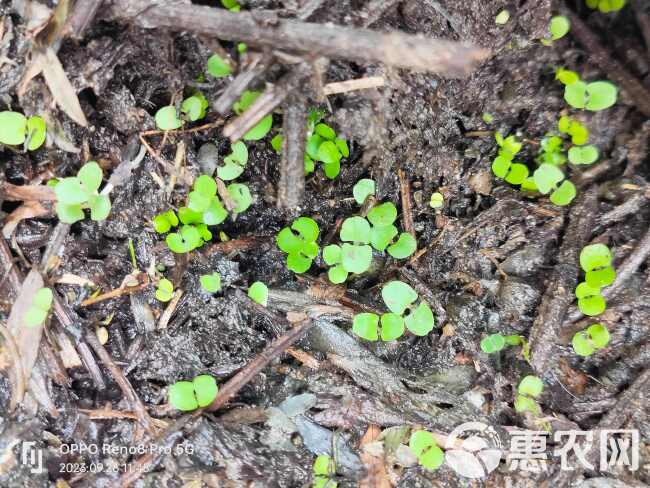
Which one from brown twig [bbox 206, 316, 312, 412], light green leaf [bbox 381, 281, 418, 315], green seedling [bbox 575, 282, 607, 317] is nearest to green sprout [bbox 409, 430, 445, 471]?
light green leaf [bbox 381, 281, 418, 315]

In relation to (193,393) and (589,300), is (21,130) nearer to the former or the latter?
(193,393)

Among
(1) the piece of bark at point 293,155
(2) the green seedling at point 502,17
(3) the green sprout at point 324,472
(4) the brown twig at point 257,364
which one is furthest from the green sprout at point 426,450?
(2) the green seedling at point 502,17

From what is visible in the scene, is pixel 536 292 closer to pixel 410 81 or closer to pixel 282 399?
pixel 410 81

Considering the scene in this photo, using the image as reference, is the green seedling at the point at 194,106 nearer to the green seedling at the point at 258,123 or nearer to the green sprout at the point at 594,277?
the green seedling at the point at 258,123

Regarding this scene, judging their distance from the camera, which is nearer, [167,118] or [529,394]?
[167,118]

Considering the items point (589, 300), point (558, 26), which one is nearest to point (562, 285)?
point (589, 300)

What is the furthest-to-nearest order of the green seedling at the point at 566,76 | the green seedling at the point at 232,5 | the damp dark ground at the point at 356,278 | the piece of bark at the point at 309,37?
the green seedling at the point at 566,76 < the damp dark ground at the point at 356,278 < the green seedling at the point at 232,5 < the piece of bark at the point at 309,37
